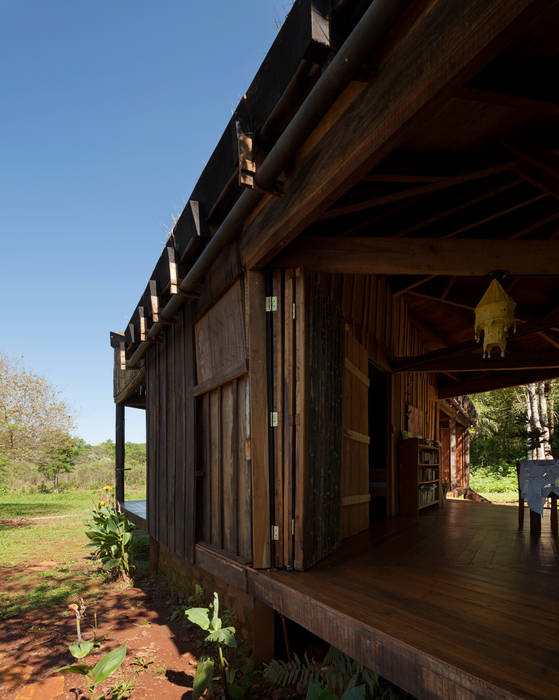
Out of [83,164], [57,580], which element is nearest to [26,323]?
[83,164]

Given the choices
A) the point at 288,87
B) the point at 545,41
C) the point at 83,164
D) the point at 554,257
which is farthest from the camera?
the point at 83,164

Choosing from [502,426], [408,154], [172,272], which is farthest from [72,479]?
[408,154]

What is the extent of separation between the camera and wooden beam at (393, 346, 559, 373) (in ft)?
20.9

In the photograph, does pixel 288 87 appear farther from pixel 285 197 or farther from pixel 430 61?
pixel 430 61

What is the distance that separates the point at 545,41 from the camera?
2.18 m

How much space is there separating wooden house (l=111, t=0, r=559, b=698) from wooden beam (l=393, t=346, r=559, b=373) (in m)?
0.39

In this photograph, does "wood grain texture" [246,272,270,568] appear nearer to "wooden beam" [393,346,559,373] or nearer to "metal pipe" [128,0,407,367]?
"metal pipe" [128,0,407,367]

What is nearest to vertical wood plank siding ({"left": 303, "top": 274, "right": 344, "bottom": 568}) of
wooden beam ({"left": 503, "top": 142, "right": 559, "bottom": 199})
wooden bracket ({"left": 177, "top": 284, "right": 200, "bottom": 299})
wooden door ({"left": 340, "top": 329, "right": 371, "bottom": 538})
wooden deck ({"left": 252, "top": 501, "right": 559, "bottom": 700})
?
wooden deck ({"left": 252, "top": 501, "right": 559, "bottom": 700})

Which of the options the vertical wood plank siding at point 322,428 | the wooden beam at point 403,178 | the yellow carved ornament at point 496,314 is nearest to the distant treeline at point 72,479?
the vertical wood plank siding at point 322,428

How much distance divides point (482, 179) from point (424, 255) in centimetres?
95

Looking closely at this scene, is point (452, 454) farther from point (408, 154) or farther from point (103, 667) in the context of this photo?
point (103, 667)

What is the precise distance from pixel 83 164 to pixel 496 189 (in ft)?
52.3

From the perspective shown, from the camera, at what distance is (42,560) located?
292 inches

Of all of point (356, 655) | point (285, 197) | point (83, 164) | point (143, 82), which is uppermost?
point (83, 164)
